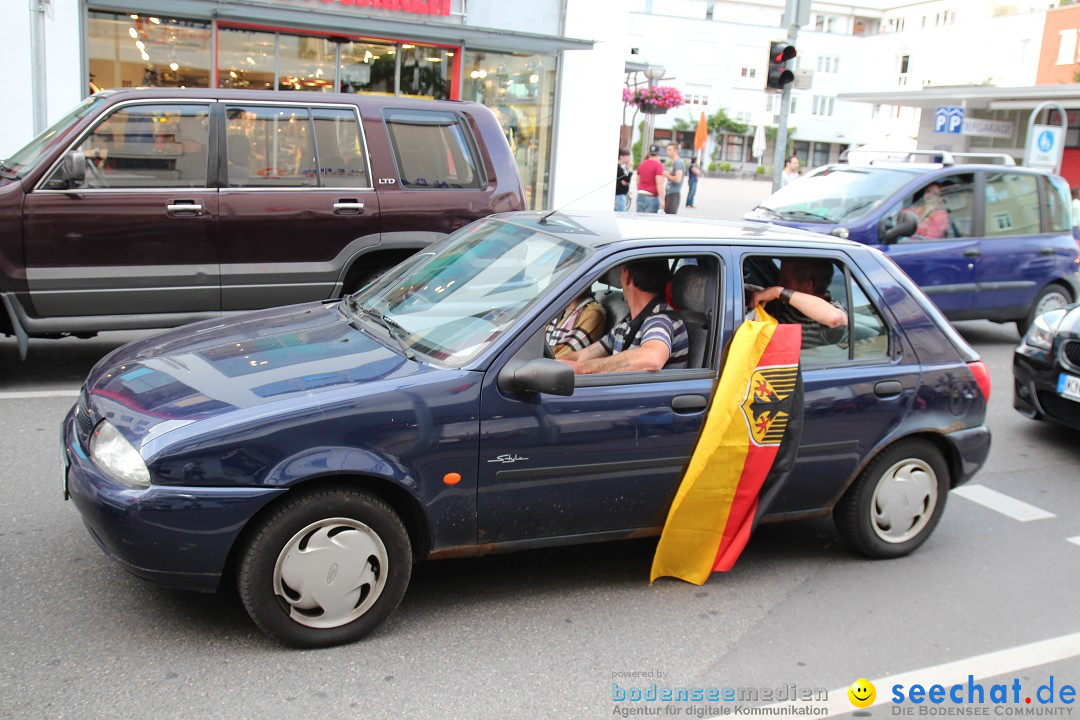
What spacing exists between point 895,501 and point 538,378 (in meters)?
2.13

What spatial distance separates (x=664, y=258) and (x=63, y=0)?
1206 cm

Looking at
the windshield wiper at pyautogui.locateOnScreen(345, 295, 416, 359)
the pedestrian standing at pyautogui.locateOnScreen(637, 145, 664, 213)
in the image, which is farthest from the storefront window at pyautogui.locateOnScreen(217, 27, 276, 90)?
the windshield wiper at pyautogui.locateOnScreen(345, 295, 416, 359)

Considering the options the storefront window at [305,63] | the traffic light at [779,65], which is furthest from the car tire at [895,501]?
the storefront window at [305,63]

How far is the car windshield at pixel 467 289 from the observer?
4035mm

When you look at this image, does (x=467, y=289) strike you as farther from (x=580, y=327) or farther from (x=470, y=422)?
(x=470, y=422)

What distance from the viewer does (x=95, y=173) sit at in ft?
22.8

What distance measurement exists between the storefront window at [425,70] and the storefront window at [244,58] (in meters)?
2.09

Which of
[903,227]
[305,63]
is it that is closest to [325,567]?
[903,227]

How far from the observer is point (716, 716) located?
136 inches

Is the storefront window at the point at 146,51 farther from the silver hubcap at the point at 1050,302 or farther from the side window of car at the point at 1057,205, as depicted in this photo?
the silver hubcap at the point at 1050,302

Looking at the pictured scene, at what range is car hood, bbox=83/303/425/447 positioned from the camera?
3.56 m

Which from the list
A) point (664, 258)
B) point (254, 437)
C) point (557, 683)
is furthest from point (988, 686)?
point (254, 437)

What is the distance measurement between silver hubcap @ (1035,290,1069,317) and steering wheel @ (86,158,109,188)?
9.14m

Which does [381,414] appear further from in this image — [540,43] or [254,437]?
[540,43]
